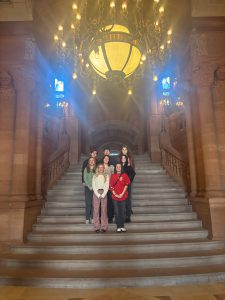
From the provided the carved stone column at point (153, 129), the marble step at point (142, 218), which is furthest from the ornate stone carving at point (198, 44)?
the carved stone column at point (153, 129)

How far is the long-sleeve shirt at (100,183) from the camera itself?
520 cm

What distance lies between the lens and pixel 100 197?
5.18m

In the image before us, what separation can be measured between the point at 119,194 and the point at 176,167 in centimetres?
399

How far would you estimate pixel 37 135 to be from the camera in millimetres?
6230

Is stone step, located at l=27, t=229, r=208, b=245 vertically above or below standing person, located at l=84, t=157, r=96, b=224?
below

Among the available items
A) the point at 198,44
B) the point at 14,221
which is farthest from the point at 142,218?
the point at 198,44

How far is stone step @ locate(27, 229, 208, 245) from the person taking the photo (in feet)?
16.2

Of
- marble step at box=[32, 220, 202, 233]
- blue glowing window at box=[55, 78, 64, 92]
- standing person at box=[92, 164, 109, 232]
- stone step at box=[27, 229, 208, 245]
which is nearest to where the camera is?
stone step at box=[27, 229, 208, 245]

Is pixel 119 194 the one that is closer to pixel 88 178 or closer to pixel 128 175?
pixel 128 175

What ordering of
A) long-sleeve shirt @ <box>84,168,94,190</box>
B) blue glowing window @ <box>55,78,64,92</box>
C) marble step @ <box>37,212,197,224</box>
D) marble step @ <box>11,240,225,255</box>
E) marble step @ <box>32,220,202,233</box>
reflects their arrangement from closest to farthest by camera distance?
marble step @ <box>11,240,225,255</box> → marble step @ <box>32,220,202,233</box> → long-sleeve shirt @ <box>84,168,94,190</box> → marble step @ <box>37,212,197,224</box> → blue glowing window @ <box>55,78,64,92</box>

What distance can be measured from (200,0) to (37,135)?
567 centimetres

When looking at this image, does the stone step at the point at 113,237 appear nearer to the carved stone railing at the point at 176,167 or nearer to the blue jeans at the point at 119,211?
the blue jeans at the point at 119,211

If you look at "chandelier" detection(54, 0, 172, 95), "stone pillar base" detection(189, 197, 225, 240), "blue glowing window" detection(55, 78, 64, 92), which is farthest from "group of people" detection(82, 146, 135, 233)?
"blue glowing window" detection(55, 78, 64, 92)

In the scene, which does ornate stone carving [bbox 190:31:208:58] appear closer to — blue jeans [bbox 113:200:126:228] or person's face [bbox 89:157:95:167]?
person's face [bbox 89:157:95:167]
